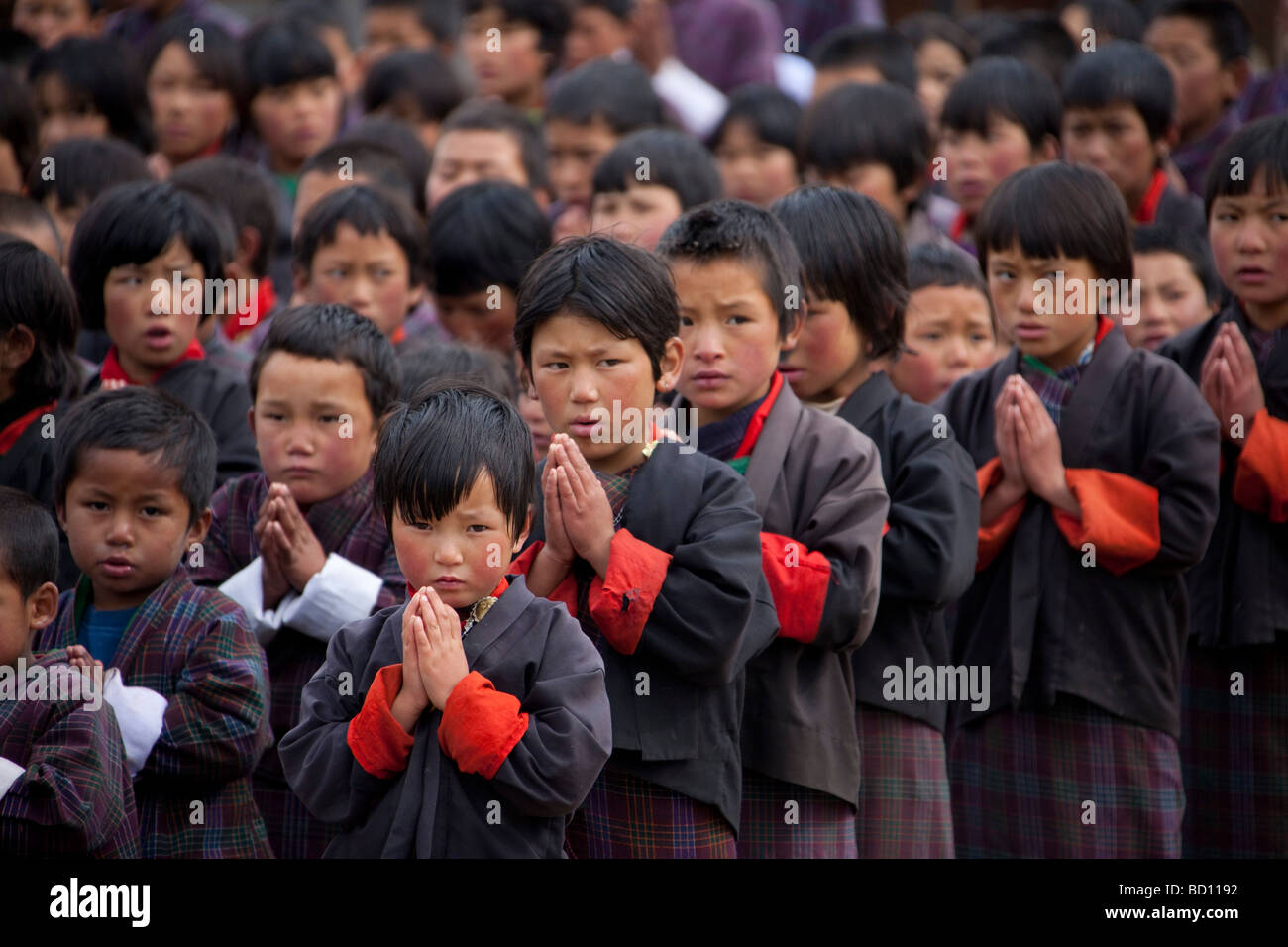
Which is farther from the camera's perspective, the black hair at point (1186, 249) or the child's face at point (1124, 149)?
the child's face at point (1124, 149)

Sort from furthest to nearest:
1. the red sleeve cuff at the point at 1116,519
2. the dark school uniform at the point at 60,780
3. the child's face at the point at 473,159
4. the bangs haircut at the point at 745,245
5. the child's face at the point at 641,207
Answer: the child's face at the point at 473,159 < the child's face at the point at 641,207 < the red sleeve cuff at the point at 1116,519 < the bangs haircut at the point at 745,245 < the dark school uniform at the point at 60,780

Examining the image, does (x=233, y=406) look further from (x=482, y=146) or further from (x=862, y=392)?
(x=482, y=146)

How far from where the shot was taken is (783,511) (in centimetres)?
367

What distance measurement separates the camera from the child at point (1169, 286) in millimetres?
5395

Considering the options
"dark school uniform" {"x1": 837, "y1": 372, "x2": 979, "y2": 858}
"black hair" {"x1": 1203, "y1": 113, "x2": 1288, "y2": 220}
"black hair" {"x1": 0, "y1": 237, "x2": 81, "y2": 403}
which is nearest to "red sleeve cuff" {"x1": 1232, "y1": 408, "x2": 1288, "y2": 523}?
"black hair" {"x1": 1203, "y1": 113, "x2": 1288, "y2": 220}

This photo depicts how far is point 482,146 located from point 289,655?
11.1 feet

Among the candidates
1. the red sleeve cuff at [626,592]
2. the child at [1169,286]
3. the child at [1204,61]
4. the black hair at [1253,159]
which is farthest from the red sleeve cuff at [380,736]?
the child at [1204,61]

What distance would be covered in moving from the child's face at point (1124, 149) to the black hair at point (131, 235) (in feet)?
11.8

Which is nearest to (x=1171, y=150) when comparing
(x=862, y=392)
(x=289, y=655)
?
(x=862, y=392)

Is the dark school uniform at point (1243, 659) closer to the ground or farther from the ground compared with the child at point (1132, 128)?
closer to the ground

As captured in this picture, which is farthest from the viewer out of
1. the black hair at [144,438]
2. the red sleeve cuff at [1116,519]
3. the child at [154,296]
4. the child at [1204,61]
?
the child at [1204,61]

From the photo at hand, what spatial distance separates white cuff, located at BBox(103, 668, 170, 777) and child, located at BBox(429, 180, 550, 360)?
7.21ft

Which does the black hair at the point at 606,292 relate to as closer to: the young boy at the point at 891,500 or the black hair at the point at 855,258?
the young boy at the point at 891,500

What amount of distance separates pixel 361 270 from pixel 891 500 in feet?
6.97
